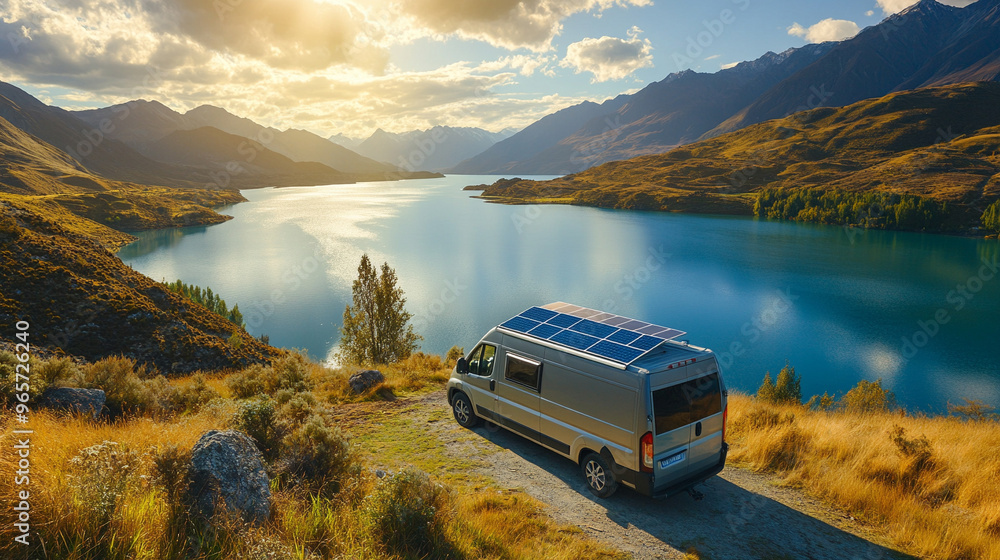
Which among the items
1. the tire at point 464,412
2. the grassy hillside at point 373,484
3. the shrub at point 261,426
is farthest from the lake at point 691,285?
the shrub at point 261,426

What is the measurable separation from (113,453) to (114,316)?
2009 centimetres

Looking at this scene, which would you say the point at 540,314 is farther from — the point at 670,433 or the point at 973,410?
the point at 973,410

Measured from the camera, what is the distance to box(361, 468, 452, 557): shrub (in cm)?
558

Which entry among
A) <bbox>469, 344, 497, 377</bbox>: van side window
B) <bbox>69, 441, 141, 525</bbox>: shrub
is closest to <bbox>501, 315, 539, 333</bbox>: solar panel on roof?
<bbox>469, 344, 497, 377</bbox>: van side window

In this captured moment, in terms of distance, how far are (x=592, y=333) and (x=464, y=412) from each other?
4.24 meters

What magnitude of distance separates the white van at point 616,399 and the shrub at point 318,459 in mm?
3766

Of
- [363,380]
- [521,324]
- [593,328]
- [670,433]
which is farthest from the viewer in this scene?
[363,380]

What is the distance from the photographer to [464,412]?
11.7 metres

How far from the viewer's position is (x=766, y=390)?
2200 cm

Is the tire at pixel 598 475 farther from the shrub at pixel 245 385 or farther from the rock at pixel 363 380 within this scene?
the shrub at pixel 245 385

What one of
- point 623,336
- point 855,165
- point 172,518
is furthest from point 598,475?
point 855,165

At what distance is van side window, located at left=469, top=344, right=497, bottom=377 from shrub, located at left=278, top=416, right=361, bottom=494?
3805 millimetres

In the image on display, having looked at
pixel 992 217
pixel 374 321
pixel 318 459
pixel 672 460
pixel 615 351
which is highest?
pixel 615 351

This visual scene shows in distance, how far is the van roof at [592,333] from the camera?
331 inches
